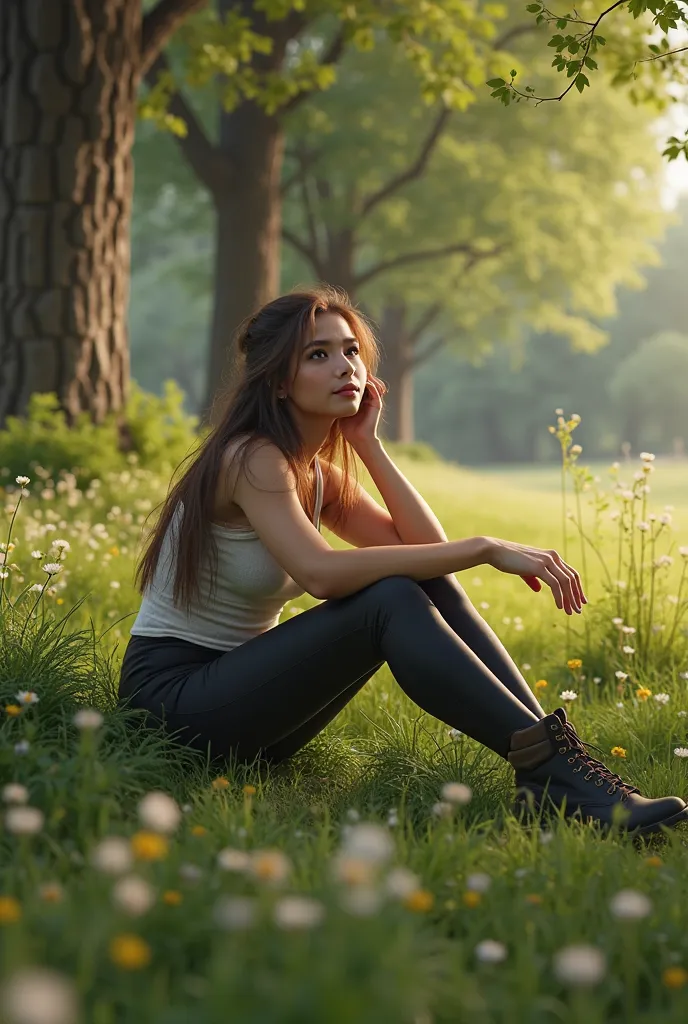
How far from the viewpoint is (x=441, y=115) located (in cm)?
1594

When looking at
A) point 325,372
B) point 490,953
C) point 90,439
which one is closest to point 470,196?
point 90,439

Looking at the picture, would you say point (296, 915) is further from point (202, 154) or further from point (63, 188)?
point (202, 154)

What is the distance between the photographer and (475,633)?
3.28 metres

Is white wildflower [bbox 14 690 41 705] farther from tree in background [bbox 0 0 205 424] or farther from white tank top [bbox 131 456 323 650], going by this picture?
tree in background [bbox 0 0 205 424]

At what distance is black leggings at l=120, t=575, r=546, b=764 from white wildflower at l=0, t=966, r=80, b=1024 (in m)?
1.70

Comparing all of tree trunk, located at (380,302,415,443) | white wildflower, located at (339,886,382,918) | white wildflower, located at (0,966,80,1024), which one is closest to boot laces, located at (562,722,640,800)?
white wildflower, located at (339,886,382,918)

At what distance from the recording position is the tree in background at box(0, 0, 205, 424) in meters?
7.21

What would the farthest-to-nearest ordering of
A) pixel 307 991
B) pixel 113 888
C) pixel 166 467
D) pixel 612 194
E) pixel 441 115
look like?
pixel 612 194, pixel 441 115, pixel 166 467, pixel 113 888, pixel 307 991

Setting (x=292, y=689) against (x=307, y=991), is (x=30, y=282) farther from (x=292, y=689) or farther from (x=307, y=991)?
(x=307, y=991)

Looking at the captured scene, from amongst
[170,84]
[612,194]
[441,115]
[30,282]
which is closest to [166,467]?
[30,282]

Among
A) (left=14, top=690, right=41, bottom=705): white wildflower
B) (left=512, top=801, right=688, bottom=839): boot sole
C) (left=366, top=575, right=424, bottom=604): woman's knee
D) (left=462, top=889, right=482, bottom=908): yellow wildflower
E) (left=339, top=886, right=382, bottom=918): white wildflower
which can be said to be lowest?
(left=512, top=801, right=688, bottom=839): boot sole

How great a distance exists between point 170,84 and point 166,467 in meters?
4.21

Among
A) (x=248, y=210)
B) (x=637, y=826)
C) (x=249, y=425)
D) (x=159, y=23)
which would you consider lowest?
(x=637, y=826)

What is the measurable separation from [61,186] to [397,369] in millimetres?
17701
